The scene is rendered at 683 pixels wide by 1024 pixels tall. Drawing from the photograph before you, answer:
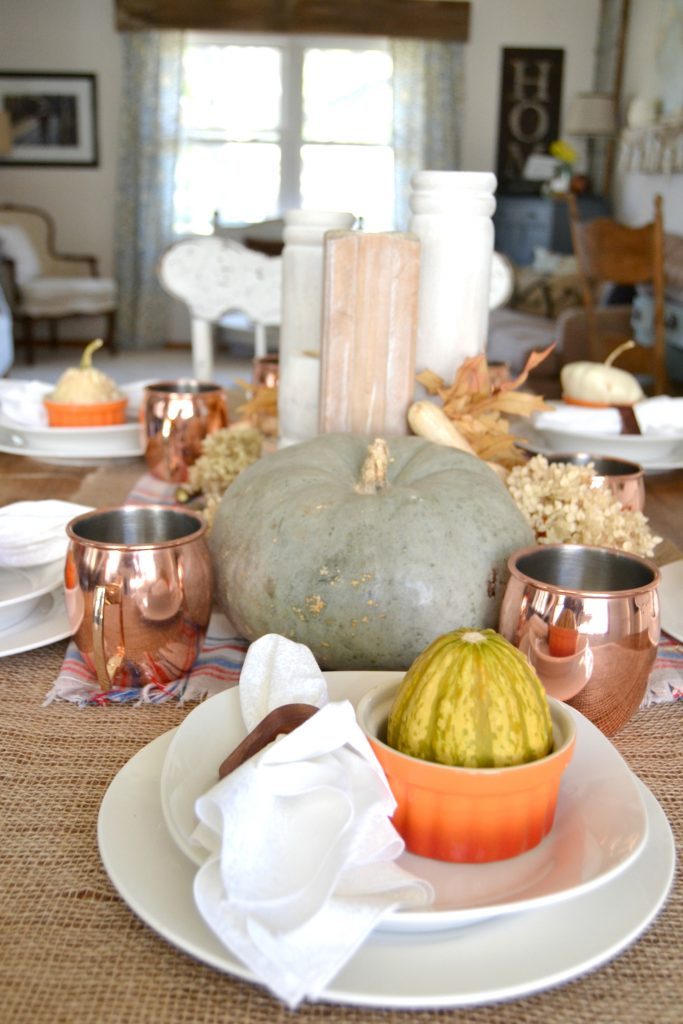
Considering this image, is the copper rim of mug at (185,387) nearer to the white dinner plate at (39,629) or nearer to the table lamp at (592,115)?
the white dinner plate at (39,629)

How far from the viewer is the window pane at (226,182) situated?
7.51 meters

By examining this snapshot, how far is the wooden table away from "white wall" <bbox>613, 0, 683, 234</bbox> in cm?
565

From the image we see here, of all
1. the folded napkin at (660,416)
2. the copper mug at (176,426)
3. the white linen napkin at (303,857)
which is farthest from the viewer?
the folded napkin at (660,416)

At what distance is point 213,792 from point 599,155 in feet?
25.9

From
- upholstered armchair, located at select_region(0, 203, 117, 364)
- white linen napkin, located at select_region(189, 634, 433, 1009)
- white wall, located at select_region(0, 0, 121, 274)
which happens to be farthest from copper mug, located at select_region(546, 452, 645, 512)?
white wall, located at select_region(0, 0, 121, 274)

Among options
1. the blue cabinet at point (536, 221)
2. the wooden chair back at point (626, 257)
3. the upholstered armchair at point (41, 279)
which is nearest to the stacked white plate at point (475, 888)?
the wooden chair back at point (626, 257)

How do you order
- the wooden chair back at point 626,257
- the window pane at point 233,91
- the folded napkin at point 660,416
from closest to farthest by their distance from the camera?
the folded napkin at point 660,416 < the wooden chair back at point 626,257 < the window pane at point 233,91

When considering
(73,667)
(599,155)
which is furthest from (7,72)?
(73,667)

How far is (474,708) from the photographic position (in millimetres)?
423

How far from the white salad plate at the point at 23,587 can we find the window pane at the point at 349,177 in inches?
280

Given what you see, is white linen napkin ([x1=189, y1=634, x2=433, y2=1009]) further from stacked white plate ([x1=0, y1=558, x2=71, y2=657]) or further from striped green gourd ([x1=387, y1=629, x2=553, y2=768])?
stacked white plate ([x1=0, y1=558, x2=71, y2=657])

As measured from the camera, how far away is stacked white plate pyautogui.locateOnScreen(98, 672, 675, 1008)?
0.36 meters

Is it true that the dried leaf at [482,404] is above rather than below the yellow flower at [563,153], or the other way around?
below

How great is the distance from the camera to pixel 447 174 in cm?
93
